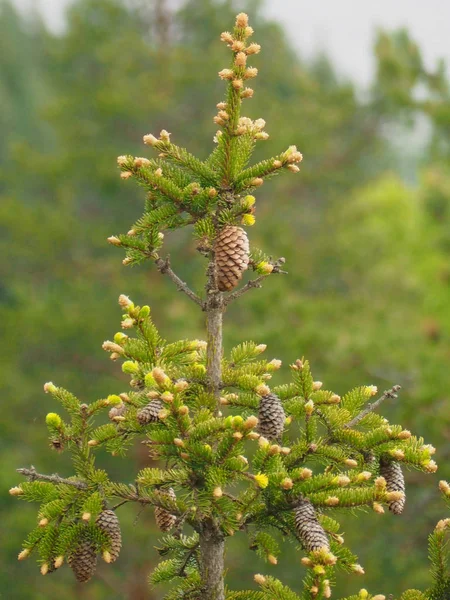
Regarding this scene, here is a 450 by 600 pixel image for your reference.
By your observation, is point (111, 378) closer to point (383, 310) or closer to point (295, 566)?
point (295, 566)

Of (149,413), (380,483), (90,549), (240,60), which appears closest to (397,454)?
(380,483)

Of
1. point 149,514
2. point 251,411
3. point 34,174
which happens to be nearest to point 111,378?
point 149,514

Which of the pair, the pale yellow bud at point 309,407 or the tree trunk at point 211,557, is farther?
the tree trunk at point 211,557

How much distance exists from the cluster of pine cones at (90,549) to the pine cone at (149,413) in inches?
16.7

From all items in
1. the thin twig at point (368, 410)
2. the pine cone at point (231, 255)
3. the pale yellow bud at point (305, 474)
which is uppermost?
the pine cone at point (231, 255)

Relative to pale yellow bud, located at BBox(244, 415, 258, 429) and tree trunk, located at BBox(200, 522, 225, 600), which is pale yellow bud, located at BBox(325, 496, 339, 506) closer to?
pale yellow bud, located at BBox(244, 415, 258, 429)

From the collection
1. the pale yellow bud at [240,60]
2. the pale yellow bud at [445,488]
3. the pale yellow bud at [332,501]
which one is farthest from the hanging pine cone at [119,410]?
the pale yellow bud at [240,60]

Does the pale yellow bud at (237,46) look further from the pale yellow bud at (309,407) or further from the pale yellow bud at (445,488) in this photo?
the pale yellow bud at (445,488)

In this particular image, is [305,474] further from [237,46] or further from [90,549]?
[237,46]

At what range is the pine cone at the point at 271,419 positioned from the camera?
2.55 meters

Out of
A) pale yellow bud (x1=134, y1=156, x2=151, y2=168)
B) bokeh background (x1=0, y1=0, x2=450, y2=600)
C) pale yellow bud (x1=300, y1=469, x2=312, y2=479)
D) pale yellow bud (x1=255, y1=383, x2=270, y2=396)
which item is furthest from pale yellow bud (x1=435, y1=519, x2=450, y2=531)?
bokeh background (x1=0, y1=0, x2=450, y2=600)

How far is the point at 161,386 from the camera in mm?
2375

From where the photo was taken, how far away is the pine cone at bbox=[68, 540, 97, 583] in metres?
2.49

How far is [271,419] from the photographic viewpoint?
255cm
